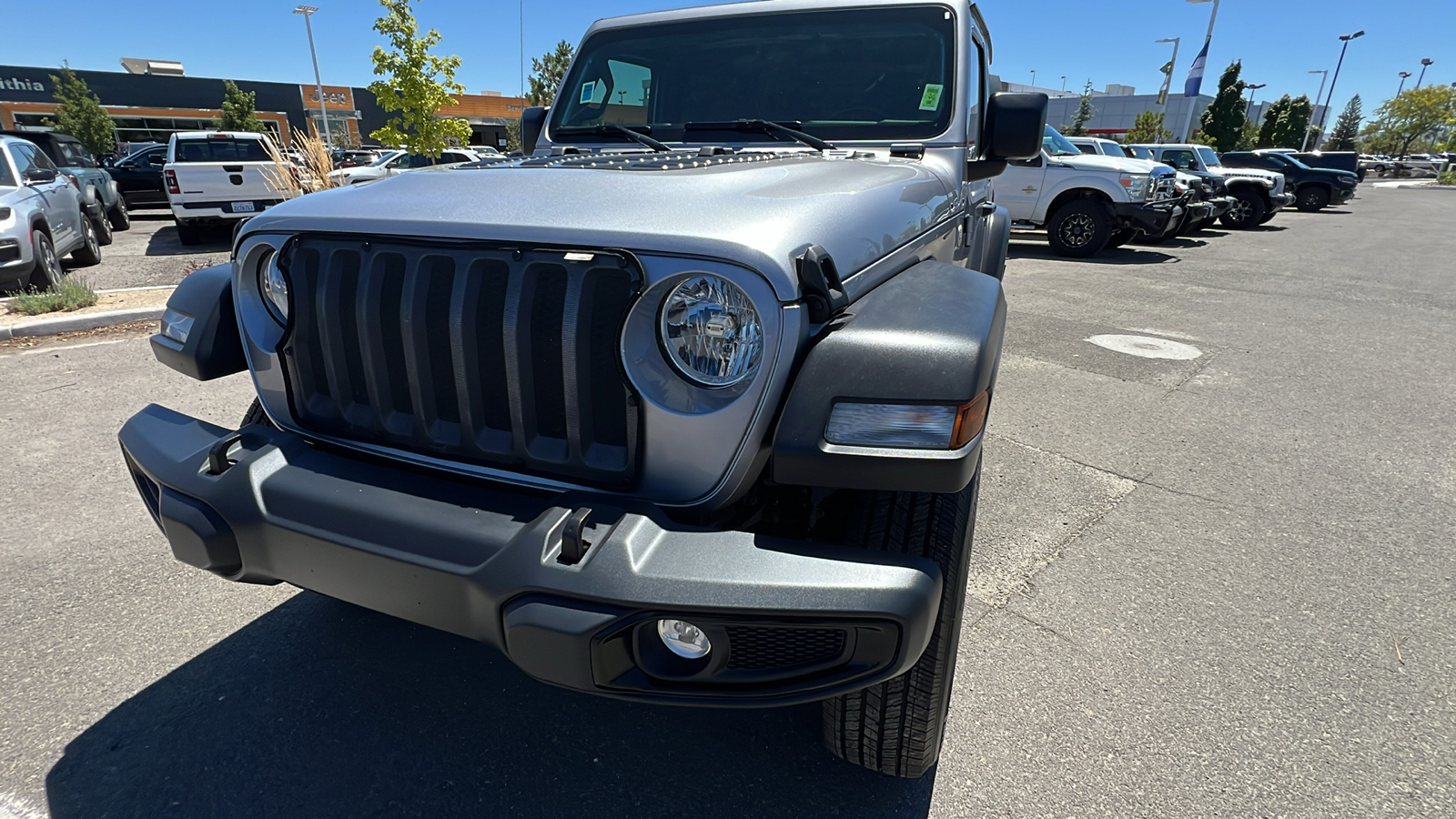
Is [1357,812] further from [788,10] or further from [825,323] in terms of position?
[788,10]

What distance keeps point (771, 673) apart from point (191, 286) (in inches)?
79.3

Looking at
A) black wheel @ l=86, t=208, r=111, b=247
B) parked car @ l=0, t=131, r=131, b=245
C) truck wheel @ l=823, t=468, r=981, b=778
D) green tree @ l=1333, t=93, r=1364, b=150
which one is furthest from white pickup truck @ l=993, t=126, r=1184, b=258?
green tree @ l=1333, t=93, r=1364, b=150

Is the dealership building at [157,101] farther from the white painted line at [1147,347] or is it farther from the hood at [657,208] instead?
the hood at [657,208]

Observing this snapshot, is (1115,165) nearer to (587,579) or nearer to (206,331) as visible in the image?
(206,331)

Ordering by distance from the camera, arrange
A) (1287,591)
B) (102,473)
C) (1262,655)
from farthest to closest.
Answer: (102,473), (1287,591), (1262,655)

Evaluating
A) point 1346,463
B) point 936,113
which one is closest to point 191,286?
point 936,113

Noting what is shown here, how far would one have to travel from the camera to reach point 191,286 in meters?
2.22

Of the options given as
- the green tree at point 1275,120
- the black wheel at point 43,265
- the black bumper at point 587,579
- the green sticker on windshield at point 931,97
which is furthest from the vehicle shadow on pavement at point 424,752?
the green tree at point 1275,120

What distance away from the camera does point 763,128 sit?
9.21ft

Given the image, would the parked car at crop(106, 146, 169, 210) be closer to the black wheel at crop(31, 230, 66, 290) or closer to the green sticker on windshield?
the black wheel at crop(31, 230, 66, 290)

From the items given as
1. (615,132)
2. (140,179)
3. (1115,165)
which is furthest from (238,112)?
(615,132)

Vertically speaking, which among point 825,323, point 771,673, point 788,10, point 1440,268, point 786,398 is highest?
point 788,10

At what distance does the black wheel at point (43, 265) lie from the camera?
23.2 feet

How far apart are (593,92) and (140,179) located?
17.6 meters
